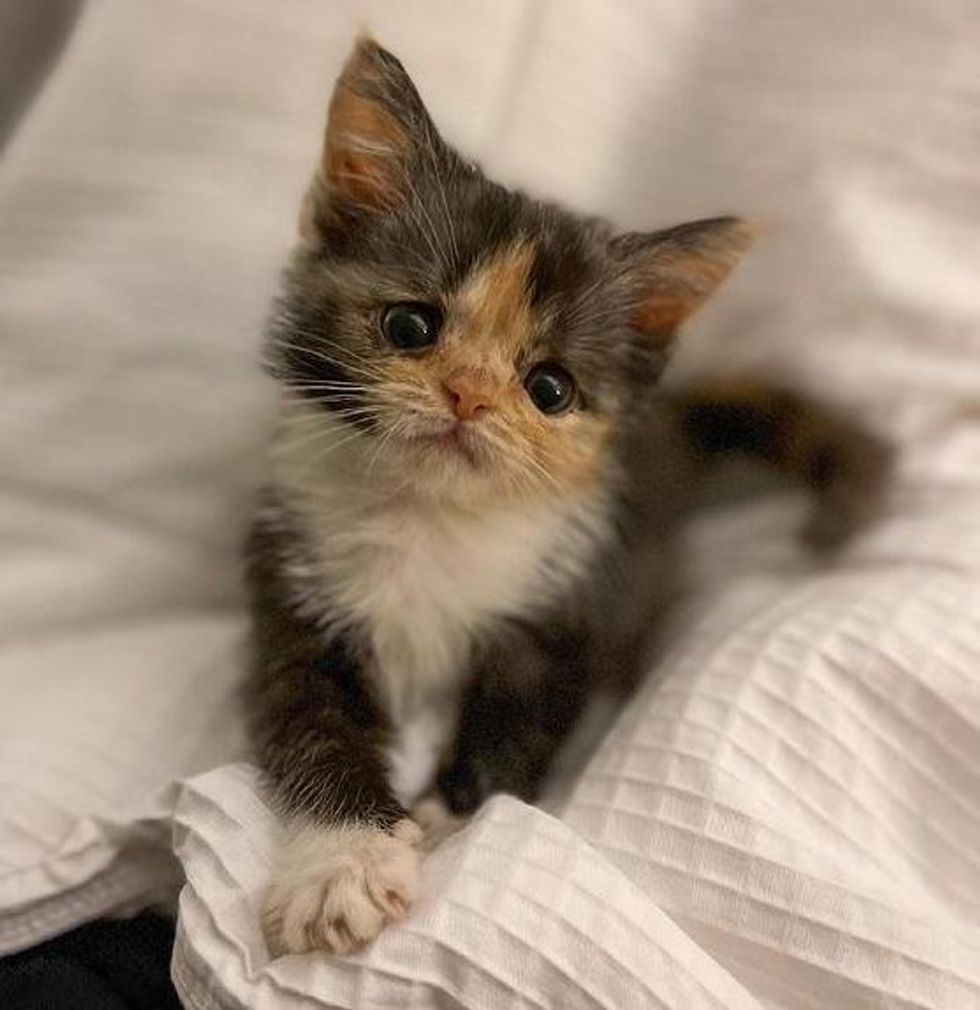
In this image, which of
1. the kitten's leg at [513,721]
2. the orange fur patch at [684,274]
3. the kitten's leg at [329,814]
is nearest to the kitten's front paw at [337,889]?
the kitten's leg at [329,814]

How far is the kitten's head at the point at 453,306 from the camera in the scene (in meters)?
0.98

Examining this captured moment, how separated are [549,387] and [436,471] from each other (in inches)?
5.0

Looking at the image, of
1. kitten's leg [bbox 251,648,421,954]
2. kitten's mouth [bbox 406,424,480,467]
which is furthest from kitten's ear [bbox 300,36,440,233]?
kitten's leg [bbox 251,648,421,954]

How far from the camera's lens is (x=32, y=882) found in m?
0.89

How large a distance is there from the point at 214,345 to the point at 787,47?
2.27ft

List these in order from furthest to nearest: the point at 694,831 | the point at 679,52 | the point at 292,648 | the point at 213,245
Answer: the point at 679,52, the point at 213,245, the point at 292,648, the point at 694,831

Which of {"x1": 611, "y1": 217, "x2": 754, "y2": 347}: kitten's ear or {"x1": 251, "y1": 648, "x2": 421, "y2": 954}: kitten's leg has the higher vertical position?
{"x1": 611, "y1": 217, "x2": 754, "y2": 347}: kitten's ear

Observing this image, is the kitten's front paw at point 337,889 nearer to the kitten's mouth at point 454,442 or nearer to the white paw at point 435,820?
the white paw at point 435,820

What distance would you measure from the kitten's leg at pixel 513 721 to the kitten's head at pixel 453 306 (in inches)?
6.4

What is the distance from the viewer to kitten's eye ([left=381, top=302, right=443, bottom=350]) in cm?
100

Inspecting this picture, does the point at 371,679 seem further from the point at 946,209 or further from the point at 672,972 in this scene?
the point at 946,209

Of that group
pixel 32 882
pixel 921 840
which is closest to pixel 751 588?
pixel 921 840

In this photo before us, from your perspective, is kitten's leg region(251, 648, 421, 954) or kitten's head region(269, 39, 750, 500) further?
kitten's head region(269, 39, 750, 500)

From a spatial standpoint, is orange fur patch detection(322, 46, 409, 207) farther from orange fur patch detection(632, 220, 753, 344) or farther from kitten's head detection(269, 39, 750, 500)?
orange fur patch detection(632, 220, 753, 344)
